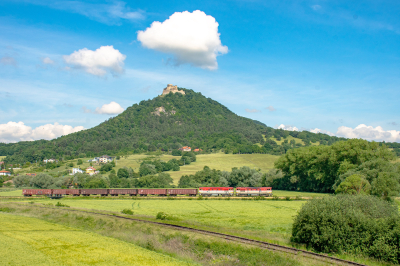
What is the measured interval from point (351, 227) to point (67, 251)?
67.2 ft

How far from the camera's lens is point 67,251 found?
758 inches

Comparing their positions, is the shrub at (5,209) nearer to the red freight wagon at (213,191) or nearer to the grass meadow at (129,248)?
the grass meadow at (129,248)

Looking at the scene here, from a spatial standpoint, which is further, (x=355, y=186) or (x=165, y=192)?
(x=165, y=192)

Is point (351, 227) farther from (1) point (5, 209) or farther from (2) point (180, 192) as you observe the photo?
(2) point (180, 192)

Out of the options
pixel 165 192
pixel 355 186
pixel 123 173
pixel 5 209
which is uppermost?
pixel 355 186

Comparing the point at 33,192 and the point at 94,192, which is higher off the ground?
the point at 33,192

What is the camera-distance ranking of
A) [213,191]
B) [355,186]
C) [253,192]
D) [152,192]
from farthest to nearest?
[253,192], [213,191], [152,192], [355,186]

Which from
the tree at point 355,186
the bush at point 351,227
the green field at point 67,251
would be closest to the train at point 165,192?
the tree at point 355,186

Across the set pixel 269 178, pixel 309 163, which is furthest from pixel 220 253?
pixel 269 178

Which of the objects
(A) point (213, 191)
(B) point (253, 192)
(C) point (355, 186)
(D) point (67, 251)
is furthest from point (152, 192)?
(D) point (67, 251)

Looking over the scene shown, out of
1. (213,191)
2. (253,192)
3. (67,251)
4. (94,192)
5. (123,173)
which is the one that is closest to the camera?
(67,251)

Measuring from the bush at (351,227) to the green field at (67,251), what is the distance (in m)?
11.0

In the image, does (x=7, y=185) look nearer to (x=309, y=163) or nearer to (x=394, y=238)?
(x=309, y=163)

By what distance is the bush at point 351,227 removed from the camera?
1989 centimetres
